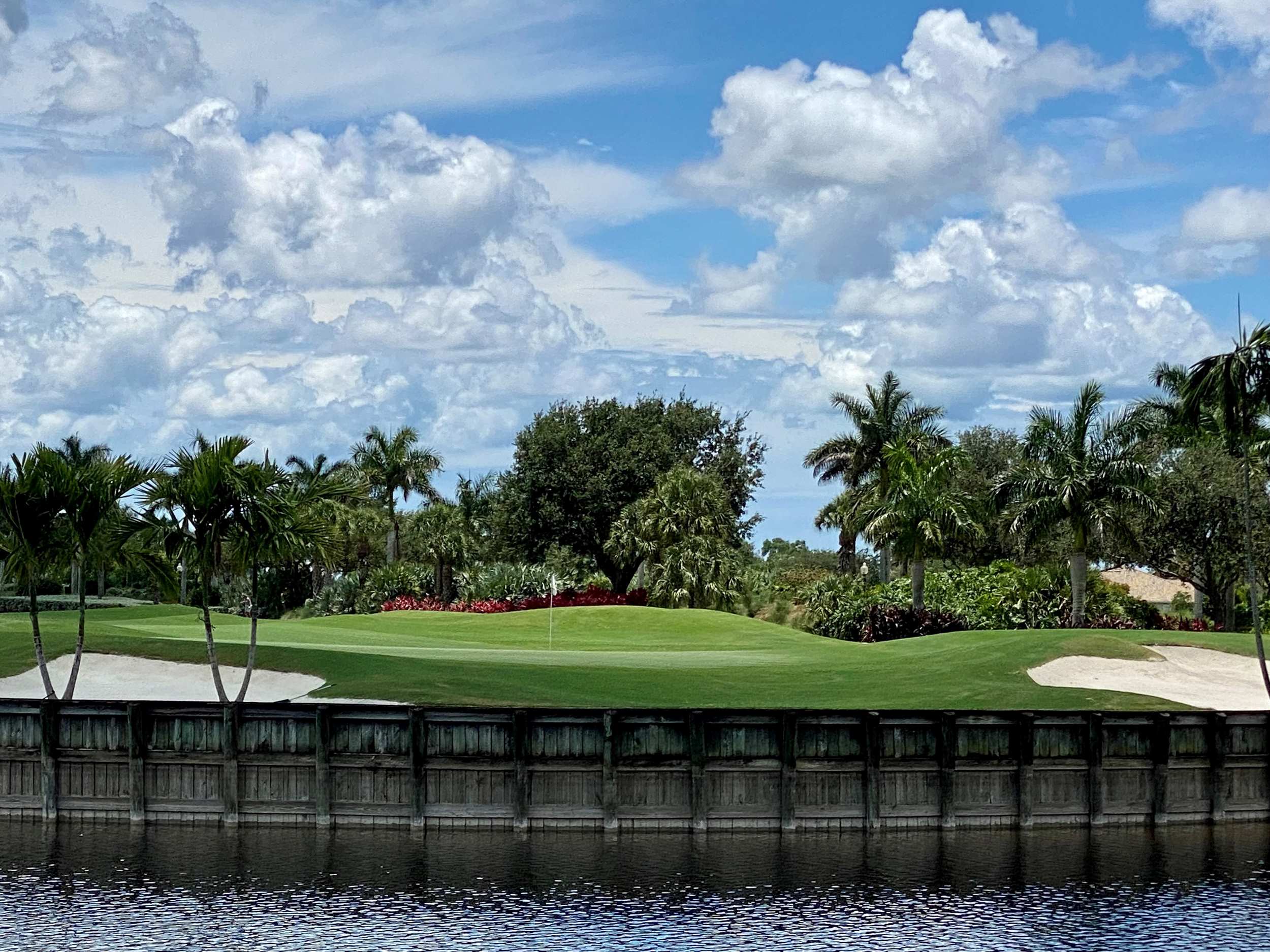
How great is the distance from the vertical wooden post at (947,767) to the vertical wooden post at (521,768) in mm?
7903

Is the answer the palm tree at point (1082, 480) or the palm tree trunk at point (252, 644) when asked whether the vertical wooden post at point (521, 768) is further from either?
the palm tree at point (1082, 480)

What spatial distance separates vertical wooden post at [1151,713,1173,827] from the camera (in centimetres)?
3197

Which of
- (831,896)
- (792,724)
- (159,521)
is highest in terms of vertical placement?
(159,521)

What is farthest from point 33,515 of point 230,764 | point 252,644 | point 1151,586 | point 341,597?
point 1151,586

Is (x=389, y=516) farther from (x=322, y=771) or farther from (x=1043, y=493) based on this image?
(x=322, y=771)

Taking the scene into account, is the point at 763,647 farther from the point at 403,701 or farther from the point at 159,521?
the point at 159,521

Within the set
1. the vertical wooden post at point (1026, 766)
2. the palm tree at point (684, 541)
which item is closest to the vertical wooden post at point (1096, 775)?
the vertical wooden post at point (1026, 766)

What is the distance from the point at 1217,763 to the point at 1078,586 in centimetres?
3385

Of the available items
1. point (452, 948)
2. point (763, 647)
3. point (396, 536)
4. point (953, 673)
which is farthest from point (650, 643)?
point (396, 536)

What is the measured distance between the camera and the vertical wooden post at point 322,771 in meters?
30.0

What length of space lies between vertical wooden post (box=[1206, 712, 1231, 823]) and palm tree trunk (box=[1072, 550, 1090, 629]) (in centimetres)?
3322

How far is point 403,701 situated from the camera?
35.5 metres

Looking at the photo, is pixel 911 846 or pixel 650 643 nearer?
pixel 911 846

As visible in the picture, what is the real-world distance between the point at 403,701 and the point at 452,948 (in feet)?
42.8
